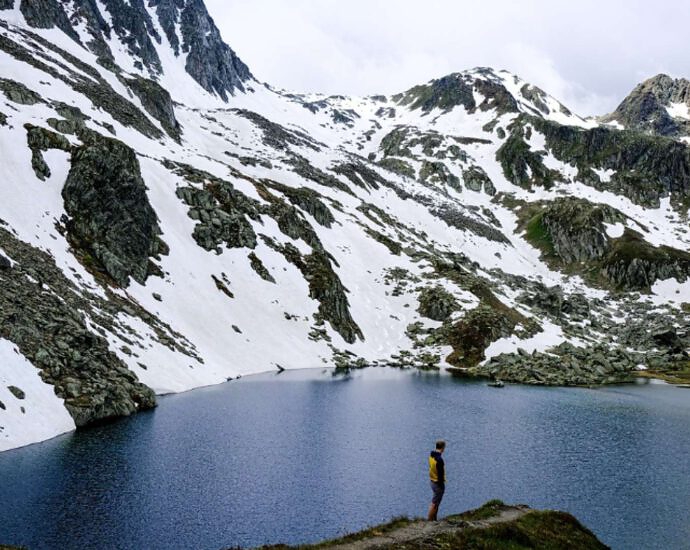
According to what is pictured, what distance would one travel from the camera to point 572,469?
45.5 metres

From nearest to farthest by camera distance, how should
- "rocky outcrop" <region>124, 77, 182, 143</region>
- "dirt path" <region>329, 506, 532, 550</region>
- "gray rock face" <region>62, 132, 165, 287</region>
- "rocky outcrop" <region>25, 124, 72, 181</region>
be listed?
"dirt path" <region>329, 506, 532, 550</region>, "gray rock face" <region>62, 132, 165, 287</region>, "rocky outcrop" <region>25, 124, 72, 181</region>, "rocky outcrop" <region>124, 77, 182, 143</region>

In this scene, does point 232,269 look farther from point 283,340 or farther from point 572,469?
point 572,469

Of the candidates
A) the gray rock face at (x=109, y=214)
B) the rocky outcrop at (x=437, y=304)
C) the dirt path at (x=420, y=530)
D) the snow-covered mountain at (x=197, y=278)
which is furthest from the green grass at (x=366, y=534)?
the rocky outcrop at (x=437, y=304)

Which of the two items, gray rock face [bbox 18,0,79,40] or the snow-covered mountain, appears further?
gray rock face [bbox 18,0,79,40]

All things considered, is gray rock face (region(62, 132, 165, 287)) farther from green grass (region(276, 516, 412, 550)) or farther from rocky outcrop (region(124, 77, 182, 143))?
rocky outcrop (region(124, 77, 182, 143))

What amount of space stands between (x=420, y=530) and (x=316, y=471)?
17128 mm

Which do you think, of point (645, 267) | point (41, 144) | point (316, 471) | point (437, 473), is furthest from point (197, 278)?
point (645, 267)

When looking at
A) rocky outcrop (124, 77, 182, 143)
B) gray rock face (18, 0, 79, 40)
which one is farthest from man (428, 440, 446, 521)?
gray rock face (18, 0, 79, 40)

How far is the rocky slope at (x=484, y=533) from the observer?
2316cm

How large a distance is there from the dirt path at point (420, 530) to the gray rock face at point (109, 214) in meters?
63.3

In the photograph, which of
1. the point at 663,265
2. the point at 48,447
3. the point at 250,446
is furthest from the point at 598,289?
the point at 48,447

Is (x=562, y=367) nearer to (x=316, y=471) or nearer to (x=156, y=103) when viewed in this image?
(x=316, y=471)

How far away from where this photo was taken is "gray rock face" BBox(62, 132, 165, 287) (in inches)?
3093

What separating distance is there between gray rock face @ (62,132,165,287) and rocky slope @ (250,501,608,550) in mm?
62972
